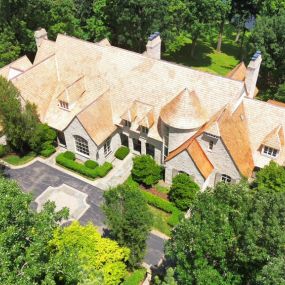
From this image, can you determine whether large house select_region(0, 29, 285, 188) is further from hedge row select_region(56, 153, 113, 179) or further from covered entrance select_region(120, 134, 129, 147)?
hedge row select_region(56, 153, 113, 179)

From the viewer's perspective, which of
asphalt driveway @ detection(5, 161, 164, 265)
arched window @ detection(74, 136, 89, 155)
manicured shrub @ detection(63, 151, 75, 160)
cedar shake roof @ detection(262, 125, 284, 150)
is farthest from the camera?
manicured shrub @ detection(63, 151, 75, 160)

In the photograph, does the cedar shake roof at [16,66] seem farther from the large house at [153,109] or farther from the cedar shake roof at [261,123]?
the cedar shake roof at [261,123]

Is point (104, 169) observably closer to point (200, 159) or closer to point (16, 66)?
point (200, 159)

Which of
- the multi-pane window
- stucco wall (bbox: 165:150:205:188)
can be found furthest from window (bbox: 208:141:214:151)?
the multi-pane window

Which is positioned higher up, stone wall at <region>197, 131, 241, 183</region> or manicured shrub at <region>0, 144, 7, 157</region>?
stone wall at <region>197, 131, 241, 183</region>

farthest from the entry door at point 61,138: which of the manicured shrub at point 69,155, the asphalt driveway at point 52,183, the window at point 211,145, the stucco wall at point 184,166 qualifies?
the window at point 211,145
